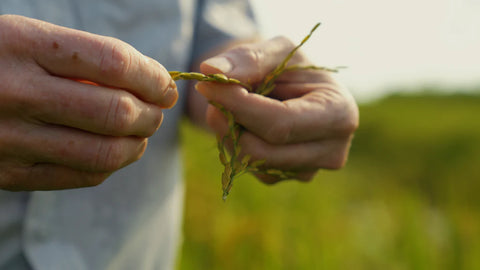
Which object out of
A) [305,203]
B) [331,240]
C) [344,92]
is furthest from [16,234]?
[305,203]

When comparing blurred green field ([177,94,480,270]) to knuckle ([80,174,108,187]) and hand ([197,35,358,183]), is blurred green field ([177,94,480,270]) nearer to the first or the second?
hand ([197,35,358,183])

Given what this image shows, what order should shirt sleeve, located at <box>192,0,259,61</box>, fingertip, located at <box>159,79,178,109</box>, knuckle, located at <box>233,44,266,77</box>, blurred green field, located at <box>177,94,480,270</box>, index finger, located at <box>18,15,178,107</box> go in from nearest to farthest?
index finger, located at <box>18,15,178,107</box>, fingertip, located at <box>159,79,178,109</box>, knuckle, located at <box>233,44,266,77</box>, shirt sleeve, located at <box>192,0,259,61</box>, blurred green field, located at <box>177,94,480,270</box>

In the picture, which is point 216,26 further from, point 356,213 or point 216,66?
point 356,213

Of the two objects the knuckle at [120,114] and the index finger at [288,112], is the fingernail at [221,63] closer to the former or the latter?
the index finger at [288,112]

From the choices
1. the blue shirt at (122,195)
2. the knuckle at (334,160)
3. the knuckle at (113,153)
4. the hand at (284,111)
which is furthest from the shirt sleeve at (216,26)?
the knuckle at (113,153)

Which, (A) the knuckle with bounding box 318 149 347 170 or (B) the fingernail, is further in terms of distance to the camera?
(A) the knuckle with bounding box 318 149 347 170

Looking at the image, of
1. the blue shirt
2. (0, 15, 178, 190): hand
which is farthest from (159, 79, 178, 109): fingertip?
the blue shirt
